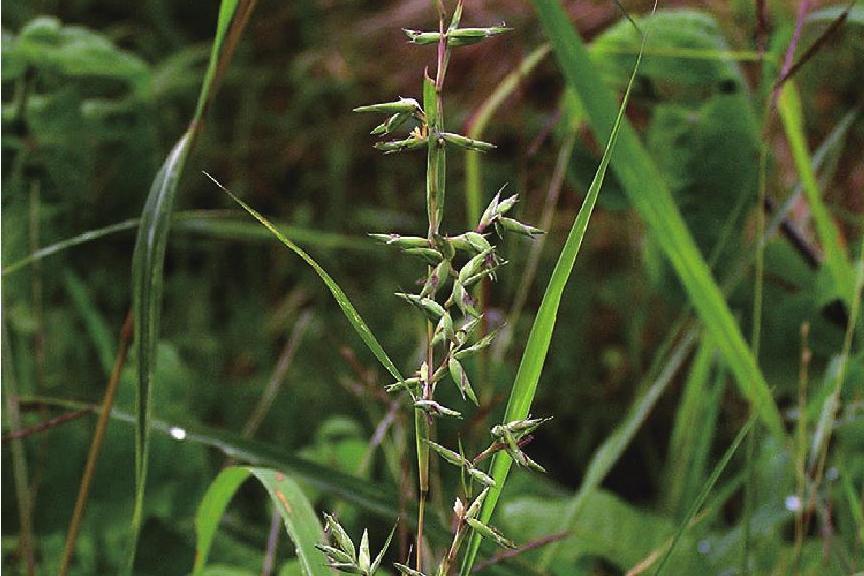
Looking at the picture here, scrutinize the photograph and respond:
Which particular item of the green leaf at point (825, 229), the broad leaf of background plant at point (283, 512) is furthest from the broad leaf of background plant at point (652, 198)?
the broad leaf of background plant at point (283, 512)

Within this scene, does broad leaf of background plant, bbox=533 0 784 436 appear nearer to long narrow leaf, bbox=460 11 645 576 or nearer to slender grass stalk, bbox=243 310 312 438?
long narrow leaf, bbox=460 11 645 576

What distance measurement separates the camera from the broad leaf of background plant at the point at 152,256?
64 cm

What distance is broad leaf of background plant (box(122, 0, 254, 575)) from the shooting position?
638 mm

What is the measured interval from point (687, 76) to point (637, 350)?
449 mm

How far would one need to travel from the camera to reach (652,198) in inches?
31.2

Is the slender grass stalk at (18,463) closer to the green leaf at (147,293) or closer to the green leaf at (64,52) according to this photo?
the green leaf at (147,293)

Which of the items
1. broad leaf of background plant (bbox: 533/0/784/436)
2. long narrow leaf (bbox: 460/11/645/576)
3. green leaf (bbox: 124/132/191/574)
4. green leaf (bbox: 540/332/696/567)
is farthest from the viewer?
green leaf (bbox: 540/332/696/567)

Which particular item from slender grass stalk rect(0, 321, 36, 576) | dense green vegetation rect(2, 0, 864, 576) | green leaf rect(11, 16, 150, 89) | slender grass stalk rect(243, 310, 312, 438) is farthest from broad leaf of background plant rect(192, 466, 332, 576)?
green leaf rect(11, 16, 150, 89)

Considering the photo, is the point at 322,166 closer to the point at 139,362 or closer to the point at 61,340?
the point at 61,340

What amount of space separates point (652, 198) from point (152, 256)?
341mm

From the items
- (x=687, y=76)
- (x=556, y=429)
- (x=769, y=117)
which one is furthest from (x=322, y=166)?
(x=769, y=117)

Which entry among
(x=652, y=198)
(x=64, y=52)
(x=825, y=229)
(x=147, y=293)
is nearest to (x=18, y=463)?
(x=147, y=293)

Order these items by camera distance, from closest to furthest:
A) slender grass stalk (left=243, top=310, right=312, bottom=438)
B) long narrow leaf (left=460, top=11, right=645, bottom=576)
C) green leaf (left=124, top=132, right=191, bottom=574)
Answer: long narrow leaf (left=460, top=11, right=645, bottom=576)
green leaf (left=124, top=132, right=191, bottom=574)
slender grass stalk (left=243, top=310, right=312, bottom=438)

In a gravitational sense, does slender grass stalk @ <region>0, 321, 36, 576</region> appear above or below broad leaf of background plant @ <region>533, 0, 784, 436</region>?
below
